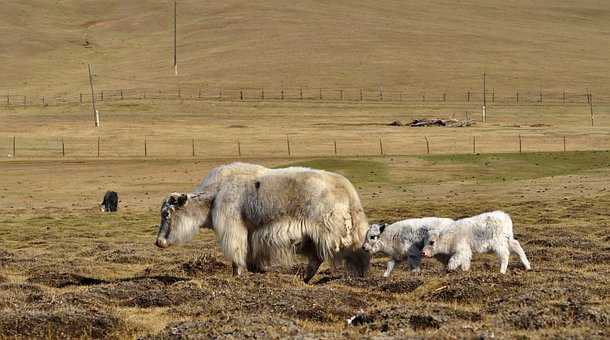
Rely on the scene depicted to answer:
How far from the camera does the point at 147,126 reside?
9025 cm

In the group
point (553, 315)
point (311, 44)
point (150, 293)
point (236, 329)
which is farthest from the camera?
point (311, 44)

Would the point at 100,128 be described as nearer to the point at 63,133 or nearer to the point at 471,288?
the point at 63,133

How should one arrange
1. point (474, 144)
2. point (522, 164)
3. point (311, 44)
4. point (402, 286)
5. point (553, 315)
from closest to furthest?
1. point (553, 315)
2. point (402, 286)
3. point (522, 164)
4. point (474, 144)
5. point (311, 44)

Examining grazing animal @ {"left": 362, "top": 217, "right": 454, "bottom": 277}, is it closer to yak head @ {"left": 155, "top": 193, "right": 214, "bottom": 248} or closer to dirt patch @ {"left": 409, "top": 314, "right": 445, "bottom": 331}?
yak head @ {"left": 155, "top": 193, "right": 214, "bottom": 248}

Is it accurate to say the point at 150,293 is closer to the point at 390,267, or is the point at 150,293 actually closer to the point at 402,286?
the point at 402,286

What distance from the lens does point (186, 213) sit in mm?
17406

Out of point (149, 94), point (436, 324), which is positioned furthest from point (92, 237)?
point (149, 94)

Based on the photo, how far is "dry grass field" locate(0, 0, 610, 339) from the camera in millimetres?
12875

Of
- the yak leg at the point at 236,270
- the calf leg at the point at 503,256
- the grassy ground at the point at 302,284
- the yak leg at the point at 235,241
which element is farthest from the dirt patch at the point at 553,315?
the yak leg at the point at 236,270

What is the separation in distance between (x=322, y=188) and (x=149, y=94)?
98.6 metres

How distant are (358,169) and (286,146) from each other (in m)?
24.1

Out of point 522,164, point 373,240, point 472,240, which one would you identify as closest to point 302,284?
point 373,240

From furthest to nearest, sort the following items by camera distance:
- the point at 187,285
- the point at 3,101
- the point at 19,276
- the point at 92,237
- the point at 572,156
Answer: the point at 3,101
the point at 572,156
the point at 92,237
the point at 19,276
the point at 187,285

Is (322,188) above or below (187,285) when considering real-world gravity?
above
